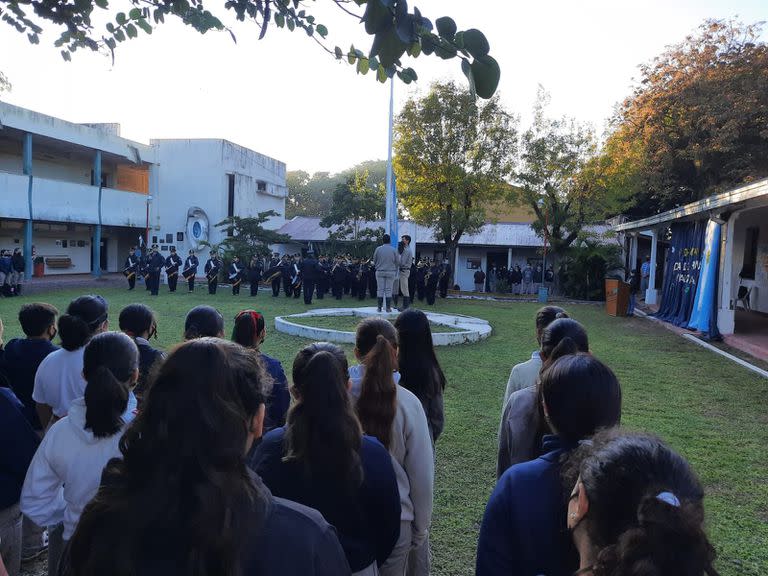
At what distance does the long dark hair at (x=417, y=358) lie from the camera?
338 cm

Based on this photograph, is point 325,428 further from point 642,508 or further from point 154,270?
point 154,270

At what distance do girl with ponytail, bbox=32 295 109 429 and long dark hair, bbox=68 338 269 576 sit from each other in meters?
2.33

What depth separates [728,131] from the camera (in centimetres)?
1898

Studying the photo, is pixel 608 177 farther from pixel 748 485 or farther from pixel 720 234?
pixel 748 485

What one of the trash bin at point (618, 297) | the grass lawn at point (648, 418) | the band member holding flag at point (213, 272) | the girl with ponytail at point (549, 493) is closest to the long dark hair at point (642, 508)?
the girl with ponytail at point (549, 493)

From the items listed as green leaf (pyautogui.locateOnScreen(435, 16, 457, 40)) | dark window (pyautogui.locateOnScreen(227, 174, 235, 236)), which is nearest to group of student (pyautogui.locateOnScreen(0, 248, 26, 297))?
dark window (pyautogui.locateOnScreen(227, 174, 235, 236))

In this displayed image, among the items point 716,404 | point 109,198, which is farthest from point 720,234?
point 109,198

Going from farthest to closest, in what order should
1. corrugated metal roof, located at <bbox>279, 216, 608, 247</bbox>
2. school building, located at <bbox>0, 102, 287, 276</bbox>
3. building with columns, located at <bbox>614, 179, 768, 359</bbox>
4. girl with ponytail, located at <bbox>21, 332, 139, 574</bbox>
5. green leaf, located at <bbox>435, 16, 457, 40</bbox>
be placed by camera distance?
corrugated metal roof, located at <bbox>279, 216, 608, 247</bbox> → school building, located at <bbox>0, 102, 287, 276</bbox> → building with columns, located at <bbox>614, 179, 768, 359</bbox> → girl with ponytail, located at <bbox>21, 332, 139, 574</bbox> → green leaf, located at <bbox>435, 16, 457, 40</bbox>

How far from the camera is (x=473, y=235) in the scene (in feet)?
94.6

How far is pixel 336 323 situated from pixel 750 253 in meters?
12.9

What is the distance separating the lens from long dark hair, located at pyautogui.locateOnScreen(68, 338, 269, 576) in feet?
3.74

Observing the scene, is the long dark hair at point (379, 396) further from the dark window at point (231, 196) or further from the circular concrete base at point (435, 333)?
the dark window at point (231, 196)

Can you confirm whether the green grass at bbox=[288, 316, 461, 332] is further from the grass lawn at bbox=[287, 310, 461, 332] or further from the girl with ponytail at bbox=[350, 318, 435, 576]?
the girl with ponytail at bbox=[350, 318, 435, 576]

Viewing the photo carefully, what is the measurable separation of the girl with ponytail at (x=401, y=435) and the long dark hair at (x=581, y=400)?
2.72 feet
